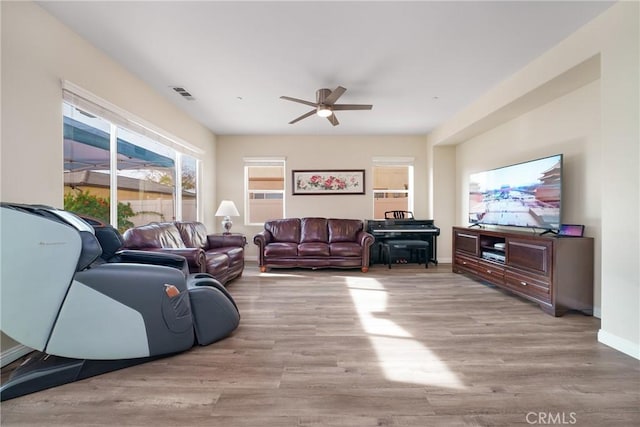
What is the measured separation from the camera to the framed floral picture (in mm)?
5531

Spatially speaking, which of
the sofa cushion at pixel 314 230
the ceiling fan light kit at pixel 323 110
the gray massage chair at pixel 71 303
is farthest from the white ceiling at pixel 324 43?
the sofa cushion at pixel 314 230

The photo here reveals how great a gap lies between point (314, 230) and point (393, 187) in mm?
2204

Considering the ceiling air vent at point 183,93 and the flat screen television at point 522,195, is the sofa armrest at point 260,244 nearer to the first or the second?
the ceiling air vent at point 183,93

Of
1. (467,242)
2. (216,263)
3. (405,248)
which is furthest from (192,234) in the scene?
(467,242)

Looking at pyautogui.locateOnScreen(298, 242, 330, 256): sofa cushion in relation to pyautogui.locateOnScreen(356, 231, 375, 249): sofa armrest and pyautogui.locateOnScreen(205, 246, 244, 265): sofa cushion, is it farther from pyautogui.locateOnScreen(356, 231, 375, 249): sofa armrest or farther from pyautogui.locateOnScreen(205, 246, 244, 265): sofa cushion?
pyautogui.locateOnScreen(205, 246, 244, 265): sofa cushion

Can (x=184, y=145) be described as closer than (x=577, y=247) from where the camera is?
No

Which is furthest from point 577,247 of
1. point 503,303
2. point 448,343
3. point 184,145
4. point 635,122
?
point 184,145

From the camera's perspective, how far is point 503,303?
2902 mm

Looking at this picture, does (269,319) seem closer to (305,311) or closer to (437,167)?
(305,311)

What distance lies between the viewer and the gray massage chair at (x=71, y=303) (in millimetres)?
1501

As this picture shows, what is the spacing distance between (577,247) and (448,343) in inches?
67.2

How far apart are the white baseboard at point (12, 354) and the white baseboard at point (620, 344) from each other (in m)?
4.20

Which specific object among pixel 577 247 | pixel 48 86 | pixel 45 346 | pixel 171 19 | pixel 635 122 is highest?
pixel 171 19

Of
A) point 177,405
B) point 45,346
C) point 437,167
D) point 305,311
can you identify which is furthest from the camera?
point 437,167
